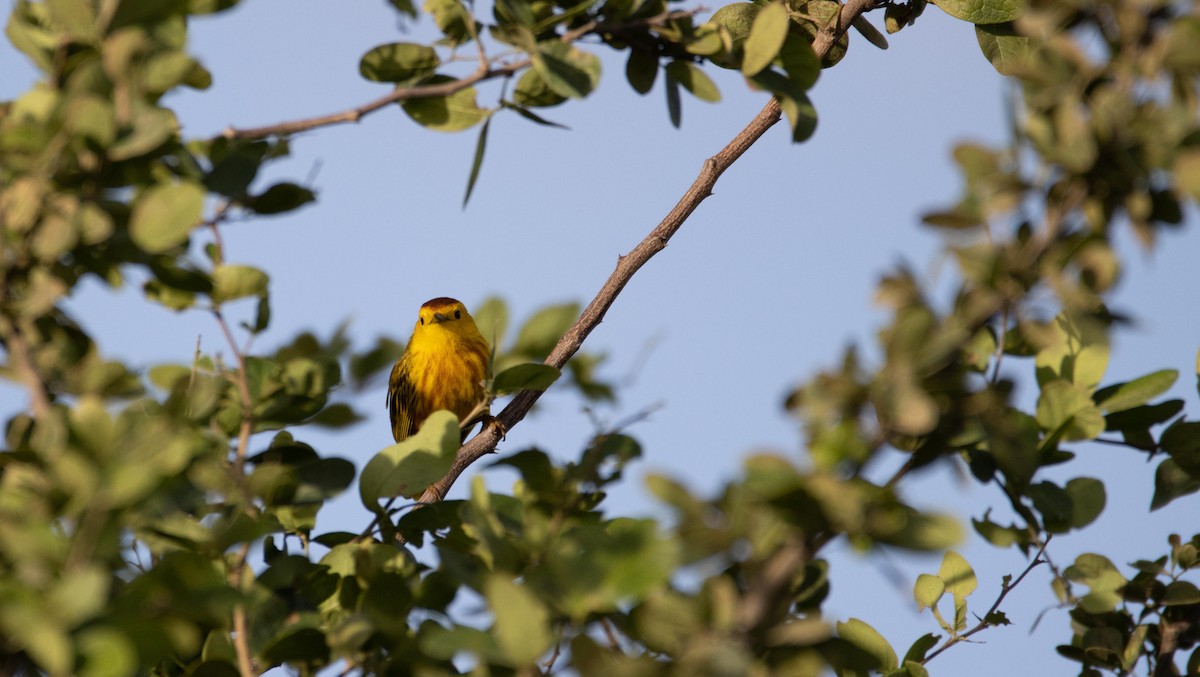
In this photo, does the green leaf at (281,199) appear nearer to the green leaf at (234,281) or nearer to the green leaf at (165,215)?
the green leaf at (234,281)

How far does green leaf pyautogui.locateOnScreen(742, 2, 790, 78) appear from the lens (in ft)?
7.01

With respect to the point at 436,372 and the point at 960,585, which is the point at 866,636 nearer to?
A: the point at 960,585

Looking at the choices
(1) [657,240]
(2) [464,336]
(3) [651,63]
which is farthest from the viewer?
(2) [464,336]

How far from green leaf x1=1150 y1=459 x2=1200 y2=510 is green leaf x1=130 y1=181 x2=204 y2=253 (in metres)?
1.81

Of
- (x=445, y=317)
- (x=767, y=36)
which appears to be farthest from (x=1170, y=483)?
(x=445, y=317)

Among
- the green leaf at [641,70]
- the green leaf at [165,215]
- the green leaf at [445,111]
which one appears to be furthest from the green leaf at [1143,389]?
the green leaf at [165,215]

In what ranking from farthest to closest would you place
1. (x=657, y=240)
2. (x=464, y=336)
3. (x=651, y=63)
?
(x=464, y=336)
(x=657, y=240)
(x=651, y=63)

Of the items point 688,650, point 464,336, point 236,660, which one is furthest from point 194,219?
point 464,336

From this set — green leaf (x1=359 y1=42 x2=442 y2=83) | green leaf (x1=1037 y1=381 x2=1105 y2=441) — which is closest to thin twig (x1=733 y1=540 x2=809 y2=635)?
green leaf (x1=1037 y1=381 x2=1105 y2=441)

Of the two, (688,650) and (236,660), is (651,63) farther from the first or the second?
(236,660)

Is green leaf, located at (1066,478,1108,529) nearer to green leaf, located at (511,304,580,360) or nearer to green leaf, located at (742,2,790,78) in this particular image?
green leaf, located at (742,2,790,78)

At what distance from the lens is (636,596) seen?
65.2 inches

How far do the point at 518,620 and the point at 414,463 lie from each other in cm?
86

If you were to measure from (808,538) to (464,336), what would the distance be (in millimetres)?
6978
